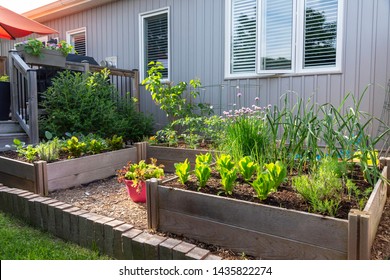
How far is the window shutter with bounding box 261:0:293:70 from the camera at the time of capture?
469 cm

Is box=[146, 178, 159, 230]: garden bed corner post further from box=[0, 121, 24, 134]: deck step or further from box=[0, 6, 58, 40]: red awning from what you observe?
box=[0, 121, 24, 134]: deck step

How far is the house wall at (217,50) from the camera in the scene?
13.6 ft

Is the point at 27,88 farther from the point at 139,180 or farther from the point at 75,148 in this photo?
the point at 139,180

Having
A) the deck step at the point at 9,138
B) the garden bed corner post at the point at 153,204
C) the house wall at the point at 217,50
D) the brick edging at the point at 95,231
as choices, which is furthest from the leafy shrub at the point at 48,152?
the house wall at the point at 217,50

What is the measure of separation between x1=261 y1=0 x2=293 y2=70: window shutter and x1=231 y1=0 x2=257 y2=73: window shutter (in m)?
0.18

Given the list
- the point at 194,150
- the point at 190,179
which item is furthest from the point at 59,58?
the point at 190,179

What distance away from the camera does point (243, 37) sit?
203 inches

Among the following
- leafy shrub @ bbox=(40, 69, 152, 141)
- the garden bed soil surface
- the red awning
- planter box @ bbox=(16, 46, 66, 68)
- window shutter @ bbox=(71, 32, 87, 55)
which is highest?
window shutter @ bbox=(71, 32, 87, 55)

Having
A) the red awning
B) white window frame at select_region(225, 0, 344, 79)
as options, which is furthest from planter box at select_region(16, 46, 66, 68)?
white window frame at select_region(225, 0, 344, 79)

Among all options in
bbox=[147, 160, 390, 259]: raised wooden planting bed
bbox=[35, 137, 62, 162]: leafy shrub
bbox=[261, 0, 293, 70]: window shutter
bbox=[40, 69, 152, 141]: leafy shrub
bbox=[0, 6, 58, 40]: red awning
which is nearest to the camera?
bbox=[147, 160, 390, 259]: raised wooden planting bed

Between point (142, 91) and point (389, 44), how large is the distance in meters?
4.36

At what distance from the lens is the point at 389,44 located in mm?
4020

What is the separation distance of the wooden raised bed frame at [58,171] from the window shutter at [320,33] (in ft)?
9.42
